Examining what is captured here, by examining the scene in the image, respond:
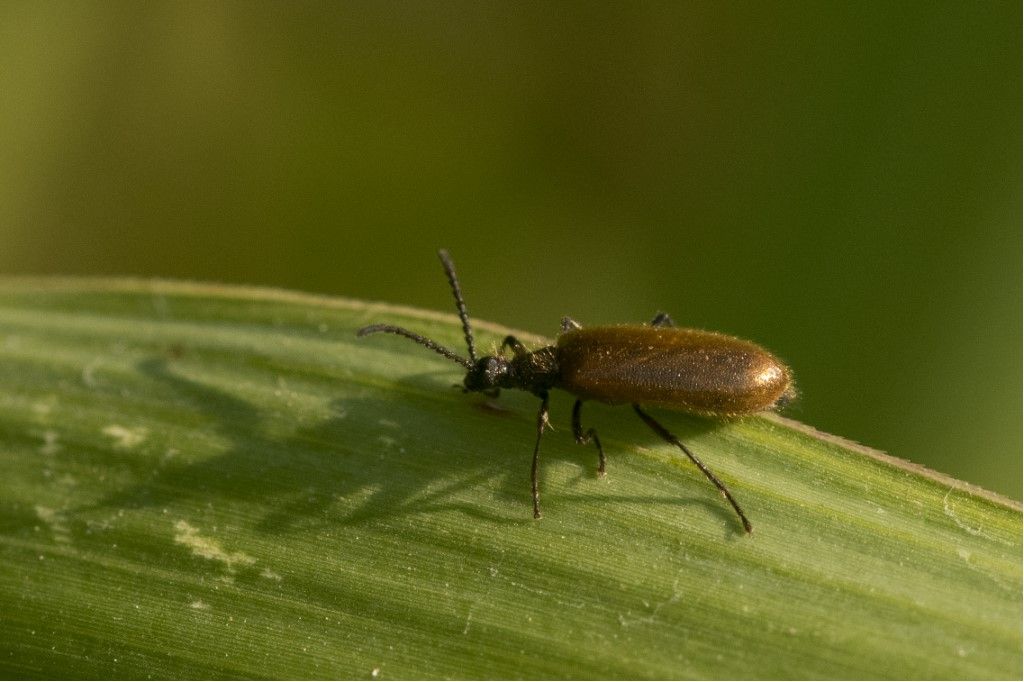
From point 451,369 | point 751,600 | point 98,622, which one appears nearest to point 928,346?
point 751,600

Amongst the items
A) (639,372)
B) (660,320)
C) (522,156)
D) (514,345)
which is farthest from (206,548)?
(522,156)

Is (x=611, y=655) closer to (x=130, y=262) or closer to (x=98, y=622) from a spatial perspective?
(x=98, y=622)

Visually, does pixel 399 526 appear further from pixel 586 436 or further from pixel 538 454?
pixel 586 436

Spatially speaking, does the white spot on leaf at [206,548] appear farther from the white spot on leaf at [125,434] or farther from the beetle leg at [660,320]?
the beetle leg at [660,320]

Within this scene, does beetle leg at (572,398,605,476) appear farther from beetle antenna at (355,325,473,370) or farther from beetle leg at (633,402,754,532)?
beetle antenna at (355,325,473,370)

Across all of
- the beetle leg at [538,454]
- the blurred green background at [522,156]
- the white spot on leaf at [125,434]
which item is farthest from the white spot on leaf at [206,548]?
the blurred green background at [522,156]

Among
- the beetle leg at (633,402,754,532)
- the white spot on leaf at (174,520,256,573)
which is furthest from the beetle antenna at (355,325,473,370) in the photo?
the white spot on leaf at (174,520,256,573)

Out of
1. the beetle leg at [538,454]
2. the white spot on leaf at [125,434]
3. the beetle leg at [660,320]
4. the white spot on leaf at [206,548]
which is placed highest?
the beetle leg at [660,320]
